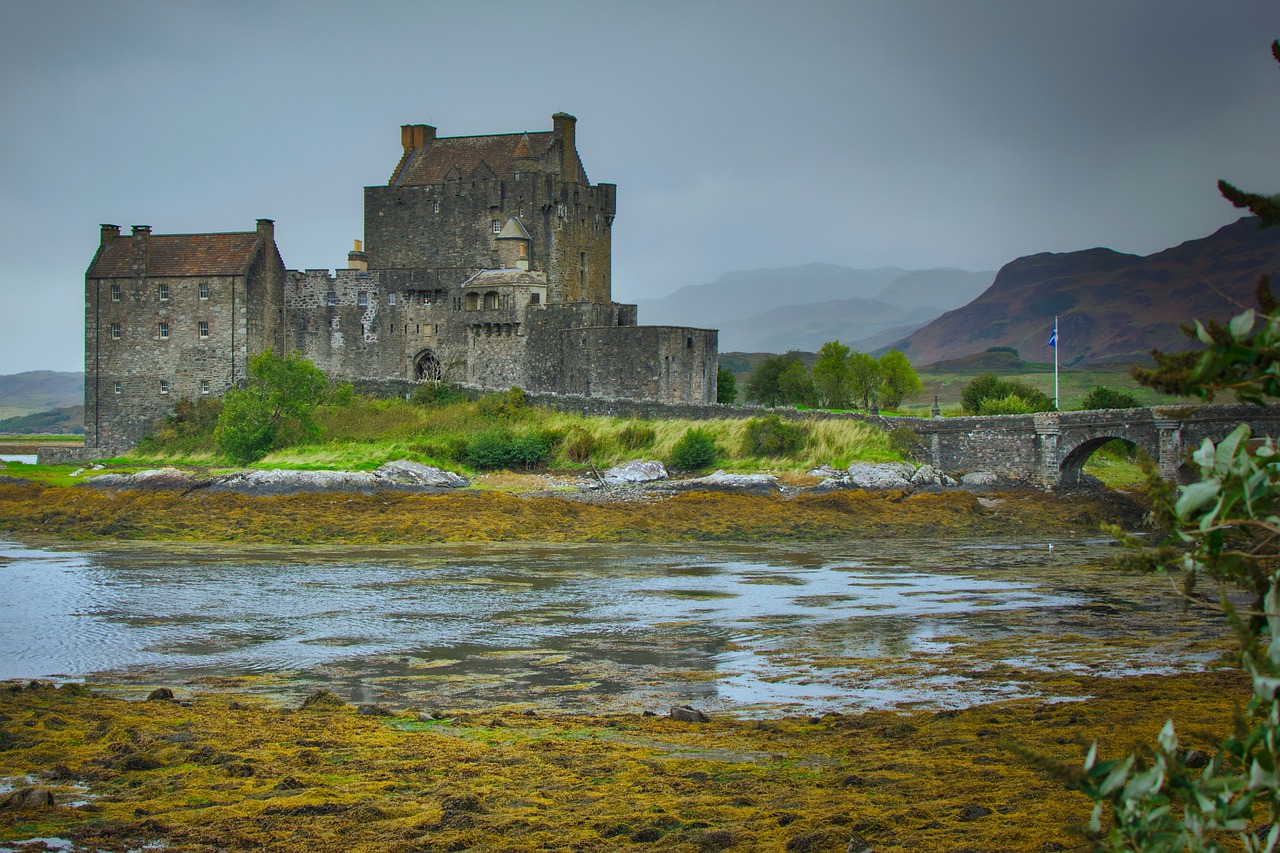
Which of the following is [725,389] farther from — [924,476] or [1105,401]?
[924,476]

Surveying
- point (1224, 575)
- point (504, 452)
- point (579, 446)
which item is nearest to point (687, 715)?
point (1224, 575)

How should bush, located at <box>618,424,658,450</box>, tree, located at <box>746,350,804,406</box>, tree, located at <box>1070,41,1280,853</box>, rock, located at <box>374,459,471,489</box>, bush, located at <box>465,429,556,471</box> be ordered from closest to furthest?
tree, located at <box>1070,41,1280,853</box> < rock, located at <box>374,459,471,489</box> < bush, located at <box>465,429,556,471</box> < bush, located at <box>618,424,658,450</box> < tree, located at <box>746,350,804,406</box>

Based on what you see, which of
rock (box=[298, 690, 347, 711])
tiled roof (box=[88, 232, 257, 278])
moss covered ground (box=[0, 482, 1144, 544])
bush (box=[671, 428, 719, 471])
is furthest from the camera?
tiled roof (box=[88, 232, 257, 278])

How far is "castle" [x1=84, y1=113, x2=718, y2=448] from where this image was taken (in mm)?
47719

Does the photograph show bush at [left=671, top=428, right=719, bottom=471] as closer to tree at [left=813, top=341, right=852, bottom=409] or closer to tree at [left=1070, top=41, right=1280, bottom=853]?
tree at [left=813, top=341, right=852, bottom=409]

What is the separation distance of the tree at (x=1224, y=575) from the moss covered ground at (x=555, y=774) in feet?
12.9

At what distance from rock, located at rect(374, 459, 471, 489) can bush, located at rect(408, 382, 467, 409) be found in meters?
6.56

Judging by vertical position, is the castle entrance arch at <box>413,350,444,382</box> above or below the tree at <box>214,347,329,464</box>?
above

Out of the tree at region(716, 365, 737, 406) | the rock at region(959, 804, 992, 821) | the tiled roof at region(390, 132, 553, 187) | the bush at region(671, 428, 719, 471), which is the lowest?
the rock at region(959, 804, 992, 821)

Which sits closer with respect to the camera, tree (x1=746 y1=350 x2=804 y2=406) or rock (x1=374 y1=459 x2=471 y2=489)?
rock (x1=374 y1=459 x2=471 y2=489)

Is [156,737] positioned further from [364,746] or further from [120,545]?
[120,545]

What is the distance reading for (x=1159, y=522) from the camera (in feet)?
13.5

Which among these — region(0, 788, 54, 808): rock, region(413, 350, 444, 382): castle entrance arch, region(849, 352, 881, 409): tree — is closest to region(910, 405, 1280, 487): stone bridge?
region(849, 352, 881, 409): tree

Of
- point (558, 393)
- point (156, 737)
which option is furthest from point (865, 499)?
point (156, 737)
